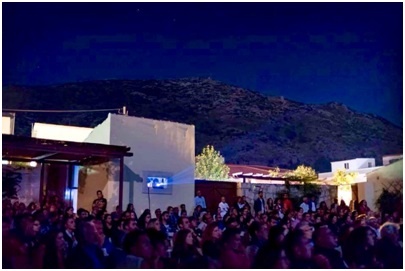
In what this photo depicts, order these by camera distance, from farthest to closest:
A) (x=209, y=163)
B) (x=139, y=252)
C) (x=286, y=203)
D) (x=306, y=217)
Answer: (x=209, y=163) → (x=286, y=203) → (x=306, y=217) → (x=139, y=252)

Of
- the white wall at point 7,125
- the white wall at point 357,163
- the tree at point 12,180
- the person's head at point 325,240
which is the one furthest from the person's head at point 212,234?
the white wall at point 357,163

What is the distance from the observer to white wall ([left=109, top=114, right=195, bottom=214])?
27.0ft

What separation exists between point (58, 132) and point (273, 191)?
13.0 feet

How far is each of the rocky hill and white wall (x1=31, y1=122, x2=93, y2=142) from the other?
26 cm

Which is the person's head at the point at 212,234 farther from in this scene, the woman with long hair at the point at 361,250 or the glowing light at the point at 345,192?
the glowing light at the point at 345,192

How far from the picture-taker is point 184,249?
13.7 feet

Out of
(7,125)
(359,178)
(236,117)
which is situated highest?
(236,117)

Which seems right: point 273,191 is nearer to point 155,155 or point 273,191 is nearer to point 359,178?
point 155,155

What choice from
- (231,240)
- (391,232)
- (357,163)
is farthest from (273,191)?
(357,163)

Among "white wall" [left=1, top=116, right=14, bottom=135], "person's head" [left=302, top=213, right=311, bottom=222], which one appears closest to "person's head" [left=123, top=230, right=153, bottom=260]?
"person's head" [left=302, top=213, right=311, bottom=222]

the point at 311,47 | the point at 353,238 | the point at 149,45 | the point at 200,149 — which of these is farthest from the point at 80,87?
the point at 353,238

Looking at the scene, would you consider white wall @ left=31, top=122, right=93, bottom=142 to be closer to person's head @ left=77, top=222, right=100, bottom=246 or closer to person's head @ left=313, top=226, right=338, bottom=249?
person's head @ left=77, top=222, right=100, bottom=246

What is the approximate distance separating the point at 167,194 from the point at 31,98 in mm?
3343

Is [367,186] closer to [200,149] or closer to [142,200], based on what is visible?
[142,200]
